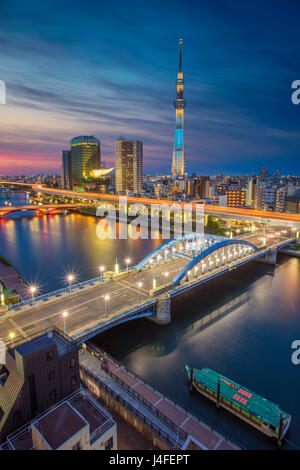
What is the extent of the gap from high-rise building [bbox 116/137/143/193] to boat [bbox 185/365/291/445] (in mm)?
121133

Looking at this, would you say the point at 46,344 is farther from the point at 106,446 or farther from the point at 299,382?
the point at 299,382

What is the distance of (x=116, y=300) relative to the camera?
1956cm

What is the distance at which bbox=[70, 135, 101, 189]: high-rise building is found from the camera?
136 meters

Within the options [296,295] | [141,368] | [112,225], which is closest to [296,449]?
[141,368]

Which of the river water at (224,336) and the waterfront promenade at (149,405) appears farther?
the river water at (224,336)

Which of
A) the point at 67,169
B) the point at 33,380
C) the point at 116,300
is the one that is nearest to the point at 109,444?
the point at 33,380

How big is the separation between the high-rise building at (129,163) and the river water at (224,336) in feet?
326

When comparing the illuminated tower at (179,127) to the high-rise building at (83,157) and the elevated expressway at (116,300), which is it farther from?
the elevated expressway at (116,300)

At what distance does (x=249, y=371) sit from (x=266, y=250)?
2099 centimetres

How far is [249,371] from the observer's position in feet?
53.7

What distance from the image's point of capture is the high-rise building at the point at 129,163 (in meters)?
→ 132

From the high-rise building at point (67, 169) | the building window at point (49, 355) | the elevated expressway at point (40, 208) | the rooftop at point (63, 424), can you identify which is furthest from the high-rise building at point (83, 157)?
the rooftop at point (63, 424)

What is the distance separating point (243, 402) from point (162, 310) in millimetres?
8243
